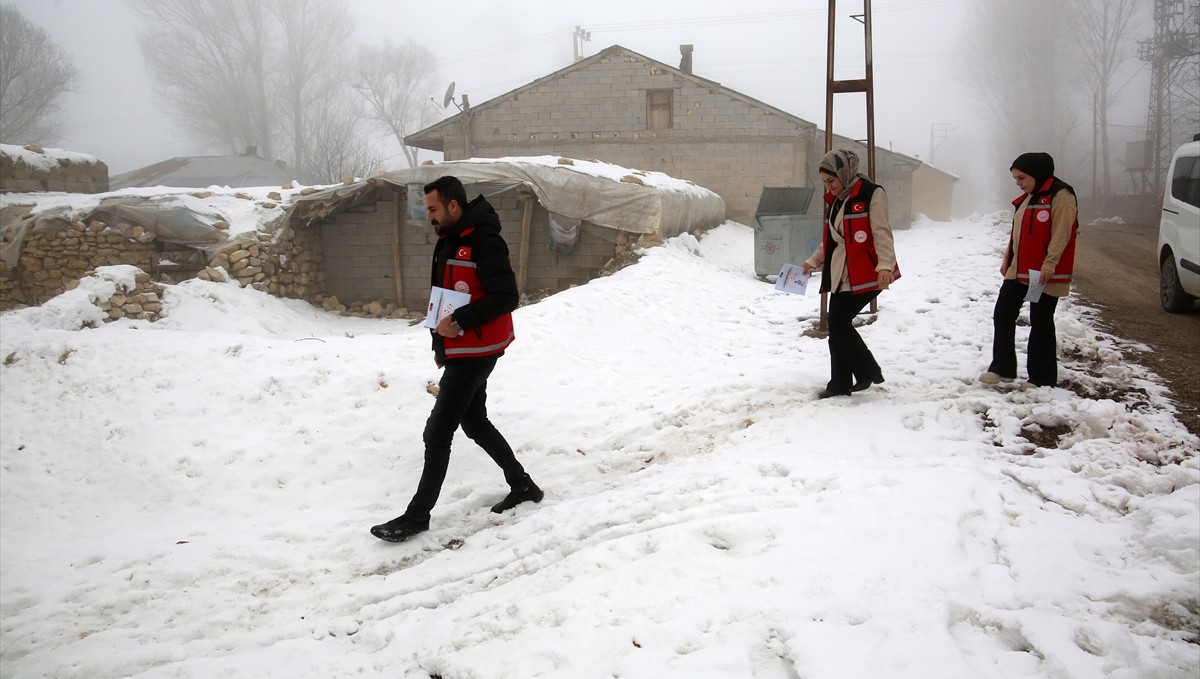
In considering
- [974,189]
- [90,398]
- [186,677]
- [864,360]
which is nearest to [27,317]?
[90,398]

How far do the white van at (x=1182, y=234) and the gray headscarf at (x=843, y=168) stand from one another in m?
4.94

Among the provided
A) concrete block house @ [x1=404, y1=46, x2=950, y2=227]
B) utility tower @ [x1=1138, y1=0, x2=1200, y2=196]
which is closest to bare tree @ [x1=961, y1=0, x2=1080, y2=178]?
utility tower @ [x1=1138, y1=0, x2=1200, y2=196]

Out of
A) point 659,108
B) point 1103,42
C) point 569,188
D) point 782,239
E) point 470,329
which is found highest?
point 1103,42

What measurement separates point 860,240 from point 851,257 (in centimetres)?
13

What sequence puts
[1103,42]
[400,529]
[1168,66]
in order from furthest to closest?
[1103,42] → [1168,66] → [400,529]

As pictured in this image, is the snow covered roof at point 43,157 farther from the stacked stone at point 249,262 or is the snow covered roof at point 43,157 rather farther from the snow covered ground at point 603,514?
the snow covered ground at point 603,514

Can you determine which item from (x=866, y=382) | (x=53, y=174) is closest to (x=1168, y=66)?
(x=866, y=382)

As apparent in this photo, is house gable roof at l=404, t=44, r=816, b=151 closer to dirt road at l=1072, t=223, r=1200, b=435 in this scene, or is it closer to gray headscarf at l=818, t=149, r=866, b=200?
dirt road at l=1072, t=223, r=1200, b=435

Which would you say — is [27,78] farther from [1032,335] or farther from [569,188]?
[1032,335]

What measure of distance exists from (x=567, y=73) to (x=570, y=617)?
2167cm

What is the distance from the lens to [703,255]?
1388cm

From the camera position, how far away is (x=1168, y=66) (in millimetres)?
31219

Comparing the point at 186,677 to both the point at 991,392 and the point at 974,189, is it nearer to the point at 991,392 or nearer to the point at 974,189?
the point at 991,392

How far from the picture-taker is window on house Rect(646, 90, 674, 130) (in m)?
22.1
